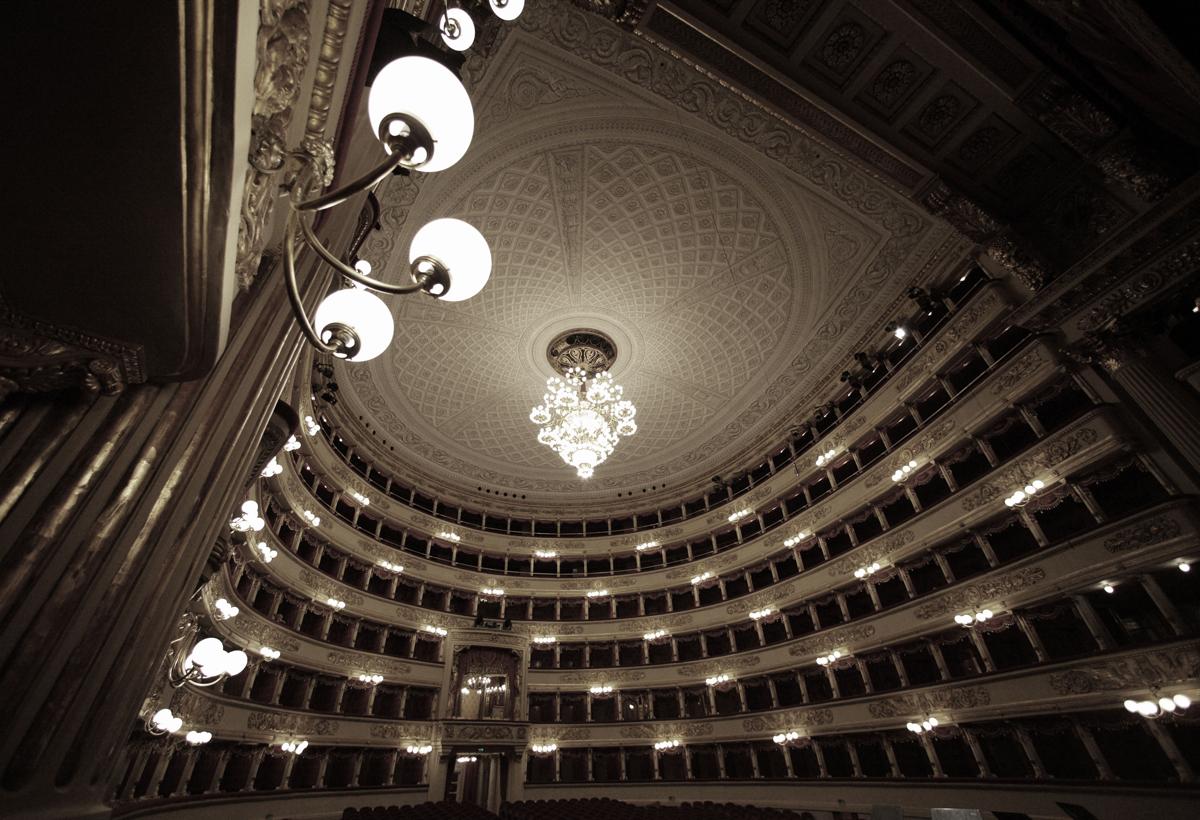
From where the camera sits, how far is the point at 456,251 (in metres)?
2.66

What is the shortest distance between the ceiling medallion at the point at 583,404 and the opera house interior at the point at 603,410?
0.19 meters

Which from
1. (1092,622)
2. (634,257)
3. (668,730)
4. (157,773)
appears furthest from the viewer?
(668,730)

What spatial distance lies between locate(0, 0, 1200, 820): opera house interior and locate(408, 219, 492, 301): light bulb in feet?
0.06

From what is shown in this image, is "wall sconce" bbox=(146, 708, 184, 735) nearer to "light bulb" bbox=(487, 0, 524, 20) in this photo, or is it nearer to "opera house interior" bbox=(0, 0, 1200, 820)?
"opera house interior" bbox=(0, 0, 1200, 820)

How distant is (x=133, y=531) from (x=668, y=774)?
1942 centimetres

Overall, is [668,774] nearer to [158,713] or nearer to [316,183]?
[158,713]

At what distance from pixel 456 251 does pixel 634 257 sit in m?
11.6

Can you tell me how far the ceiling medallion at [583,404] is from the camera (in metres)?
13.6

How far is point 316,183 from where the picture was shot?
250 centimetres

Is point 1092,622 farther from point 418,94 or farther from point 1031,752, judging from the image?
point 418,94

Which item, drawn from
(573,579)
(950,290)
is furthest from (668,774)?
(950,290)

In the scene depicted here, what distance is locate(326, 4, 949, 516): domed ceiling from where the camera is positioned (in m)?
10.6

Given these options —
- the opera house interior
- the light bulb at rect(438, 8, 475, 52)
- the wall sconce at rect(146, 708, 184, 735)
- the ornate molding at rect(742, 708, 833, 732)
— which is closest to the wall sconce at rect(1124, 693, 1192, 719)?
the opera house interior

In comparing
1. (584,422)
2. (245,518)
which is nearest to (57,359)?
(245,518)
